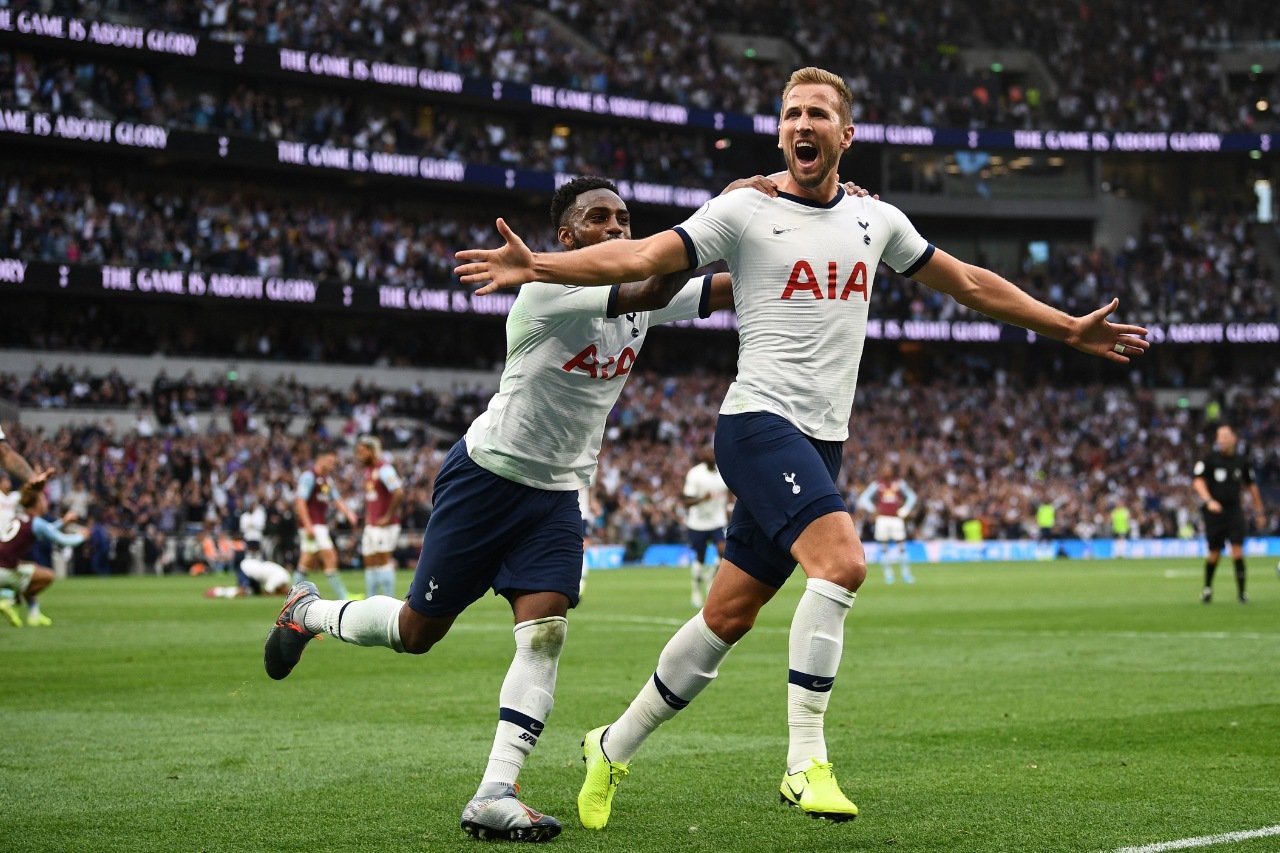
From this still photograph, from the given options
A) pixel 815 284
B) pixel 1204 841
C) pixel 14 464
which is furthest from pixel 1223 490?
pixel 815 284

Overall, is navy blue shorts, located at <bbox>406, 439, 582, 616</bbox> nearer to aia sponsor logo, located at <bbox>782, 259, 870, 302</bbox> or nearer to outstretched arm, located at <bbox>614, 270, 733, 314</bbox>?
outstretched arm, located at <bbox>614, 270, 733, 314</bbox>

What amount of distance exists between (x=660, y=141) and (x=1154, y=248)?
2156 cm

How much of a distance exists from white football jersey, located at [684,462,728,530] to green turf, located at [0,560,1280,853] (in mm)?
4165

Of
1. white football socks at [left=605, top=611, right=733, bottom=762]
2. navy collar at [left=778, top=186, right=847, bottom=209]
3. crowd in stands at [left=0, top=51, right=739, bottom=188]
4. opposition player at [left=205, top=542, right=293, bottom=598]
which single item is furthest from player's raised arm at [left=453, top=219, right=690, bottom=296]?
crowd in stands at [left=0, top=51, right=739, bottom=188]

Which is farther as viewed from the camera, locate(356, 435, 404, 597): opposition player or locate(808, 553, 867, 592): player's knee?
locate(356, 435, 404, 597): opposition player

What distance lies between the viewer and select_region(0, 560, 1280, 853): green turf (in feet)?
20.0

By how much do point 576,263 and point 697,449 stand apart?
144ft

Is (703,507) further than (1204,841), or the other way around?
(703,507)

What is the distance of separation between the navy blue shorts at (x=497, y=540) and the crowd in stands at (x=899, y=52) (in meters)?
46.7

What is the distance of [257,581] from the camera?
27.3 metres

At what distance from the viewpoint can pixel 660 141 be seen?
194ft

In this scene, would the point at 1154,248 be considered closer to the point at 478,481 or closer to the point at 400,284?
the point at 400,284

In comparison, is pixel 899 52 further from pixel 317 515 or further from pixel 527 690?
pixel 527 690

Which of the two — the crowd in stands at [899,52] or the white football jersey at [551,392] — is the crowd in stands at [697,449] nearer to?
the crowd in stands at [899,52]
